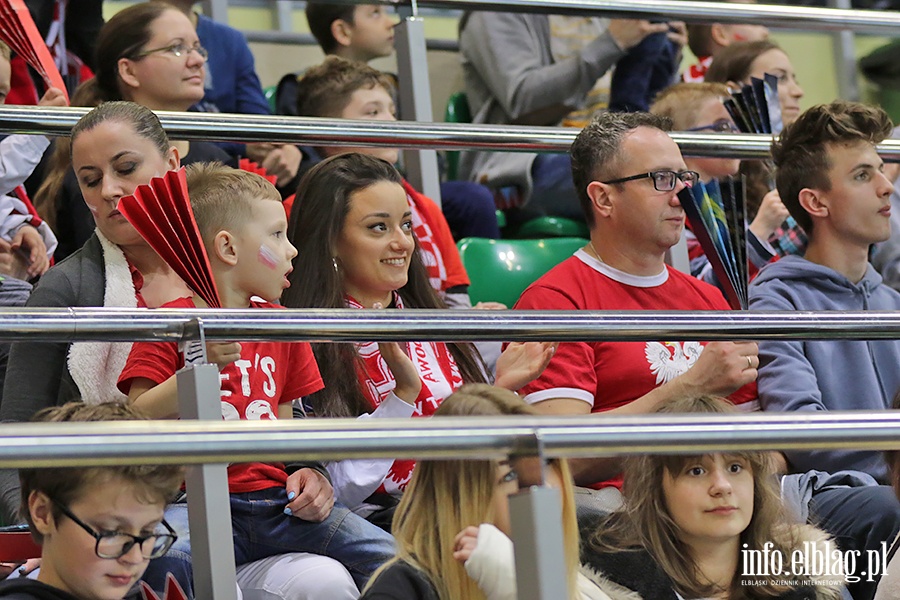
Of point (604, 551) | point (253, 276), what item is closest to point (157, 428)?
point (604, 551)

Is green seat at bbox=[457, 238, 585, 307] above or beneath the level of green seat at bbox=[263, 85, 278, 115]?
beneath

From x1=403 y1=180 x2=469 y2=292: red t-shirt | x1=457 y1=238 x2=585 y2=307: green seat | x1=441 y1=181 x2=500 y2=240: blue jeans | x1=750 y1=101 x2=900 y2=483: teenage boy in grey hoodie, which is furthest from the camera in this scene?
x1=441 y1=181 x2=500 y2=240: blue jeans

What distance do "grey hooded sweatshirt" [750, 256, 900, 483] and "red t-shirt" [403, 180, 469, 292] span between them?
2.04ft

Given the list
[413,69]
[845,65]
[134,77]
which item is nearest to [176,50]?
[134,77]

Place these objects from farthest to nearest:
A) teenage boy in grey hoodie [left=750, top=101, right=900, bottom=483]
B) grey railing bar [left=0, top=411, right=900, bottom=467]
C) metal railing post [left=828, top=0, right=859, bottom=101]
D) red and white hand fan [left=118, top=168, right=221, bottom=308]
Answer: metal railing post [left=828, top=0, right=859, bottom=101] → teenage boy in grey hoodie [left=750, top=101, right=900, bottom=483] → red and white hand fan [left=118, top=168, right=221, bottom=308] → grey railing bar [left=0, top=411, right=900, bottom=467]

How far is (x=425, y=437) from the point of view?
0.98 metres

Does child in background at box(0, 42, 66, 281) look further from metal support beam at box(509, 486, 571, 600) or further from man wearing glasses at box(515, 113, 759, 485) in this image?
metal support beam at box(509, 486, 571, 600)

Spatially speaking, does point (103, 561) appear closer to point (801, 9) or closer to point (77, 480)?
point (77, 480)

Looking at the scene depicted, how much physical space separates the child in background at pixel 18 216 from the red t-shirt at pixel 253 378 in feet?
1.92

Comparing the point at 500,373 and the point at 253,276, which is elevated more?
the point at 253,276

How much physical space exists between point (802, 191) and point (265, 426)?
5.71 ft

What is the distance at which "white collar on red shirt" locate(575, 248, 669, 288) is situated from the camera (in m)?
2.30

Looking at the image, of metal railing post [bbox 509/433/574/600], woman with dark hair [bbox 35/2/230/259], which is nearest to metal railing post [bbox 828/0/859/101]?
woman with dark hair [bbox 35/2/230/259]

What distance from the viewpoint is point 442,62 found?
4.17 metres
